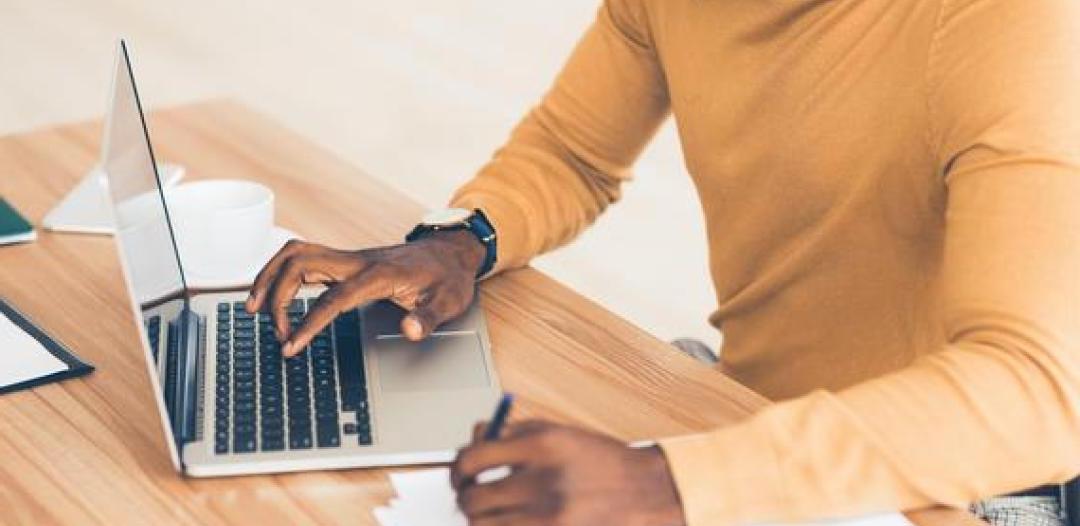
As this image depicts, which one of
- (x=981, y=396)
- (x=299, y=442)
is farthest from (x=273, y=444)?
(x=981, y=396)

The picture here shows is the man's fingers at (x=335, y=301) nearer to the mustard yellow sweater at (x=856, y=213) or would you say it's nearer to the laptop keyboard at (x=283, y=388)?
the laptop keyboard at (x=283, y=388)

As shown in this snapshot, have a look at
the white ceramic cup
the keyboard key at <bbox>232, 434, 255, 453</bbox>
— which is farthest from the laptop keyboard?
the white ceramic cup

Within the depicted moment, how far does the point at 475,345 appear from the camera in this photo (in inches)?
54.0

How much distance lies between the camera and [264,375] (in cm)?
127

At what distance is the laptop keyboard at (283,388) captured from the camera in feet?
3.92

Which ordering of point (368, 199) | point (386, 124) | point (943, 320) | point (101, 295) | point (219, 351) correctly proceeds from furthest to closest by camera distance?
1. point (386, 124)
2. point (368, 199)
3. point (101, 295)
4. point (219, 351)
5. point (943, 320)

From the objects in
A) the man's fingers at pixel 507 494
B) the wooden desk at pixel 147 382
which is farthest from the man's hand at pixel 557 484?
the wooden desk at pixel 147 382

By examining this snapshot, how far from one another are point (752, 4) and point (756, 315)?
1.05 feet

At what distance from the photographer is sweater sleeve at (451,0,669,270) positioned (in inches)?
64.6

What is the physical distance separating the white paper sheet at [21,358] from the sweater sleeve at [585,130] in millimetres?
456

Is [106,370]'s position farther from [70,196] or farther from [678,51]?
[678,51]

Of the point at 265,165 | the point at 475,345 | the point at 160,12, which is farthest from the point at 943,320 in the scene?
the point at 160,12

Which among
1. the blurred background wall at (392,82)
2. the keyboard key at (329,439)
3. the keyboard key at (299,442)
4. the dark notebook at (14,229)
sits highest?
the keyboard key at (329,439)

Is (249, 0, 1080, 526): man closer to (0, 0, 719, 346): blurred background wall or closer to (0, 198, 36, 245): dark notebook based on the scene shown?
(0, 198, 36, 245): dark notebook
